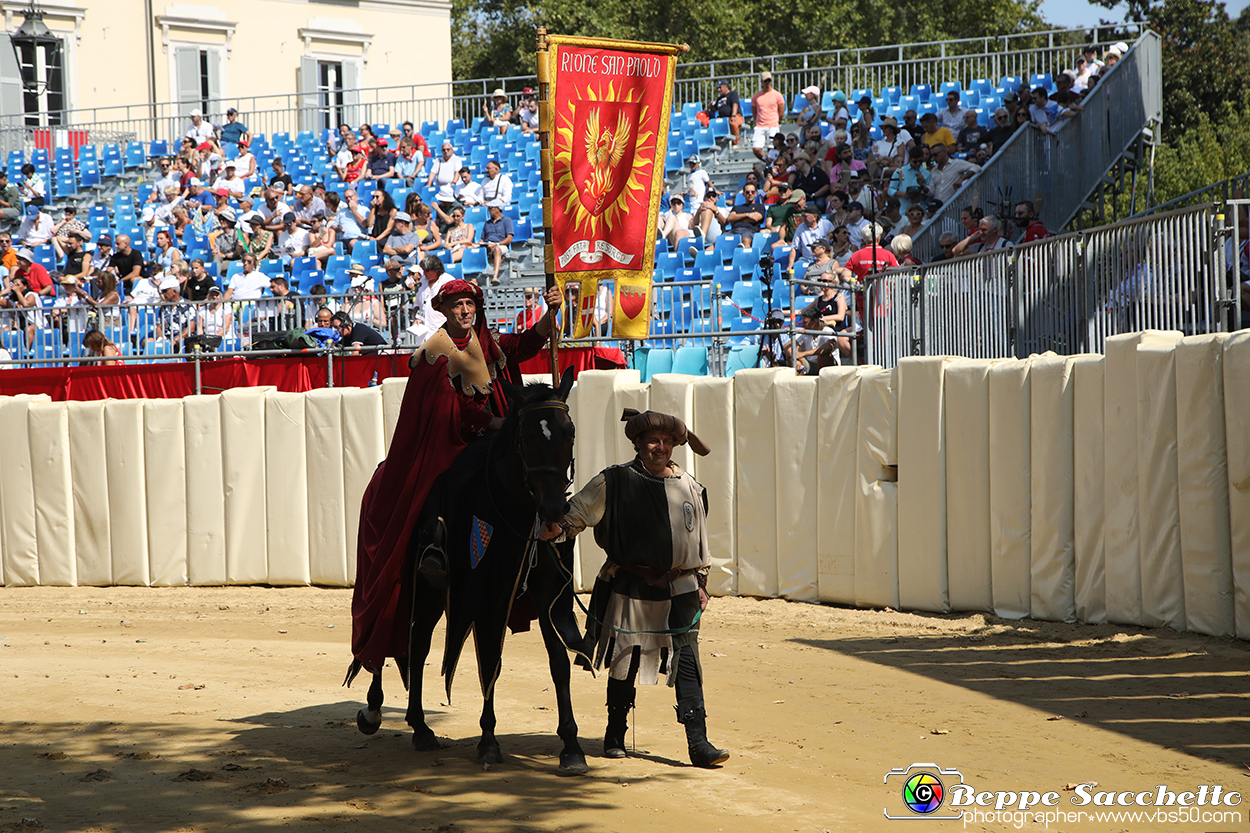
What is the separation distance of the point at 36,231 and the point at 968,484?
21.8 meters

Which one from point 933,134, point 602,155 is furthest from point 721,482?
point 933,134

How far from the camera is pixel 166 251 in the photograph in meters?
23.4

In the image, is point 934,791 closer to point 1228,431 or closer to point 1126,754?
point 1126,754

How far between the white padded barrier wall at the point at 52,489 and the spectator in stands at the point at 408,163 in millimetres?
11878

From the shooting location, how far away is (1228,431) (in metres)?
8.98

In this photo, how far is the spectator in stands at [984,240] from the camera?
15.0m

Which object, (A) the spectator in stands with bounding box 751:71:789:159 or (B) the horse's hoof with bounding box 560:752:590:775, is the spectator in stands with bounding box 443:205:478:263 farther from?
(B) the horse's hoof with bounding box 560:752:590:775

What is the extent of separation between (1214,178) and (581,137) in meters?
25.3

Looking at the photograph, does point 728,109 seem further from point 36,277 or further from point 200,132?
point 36,277

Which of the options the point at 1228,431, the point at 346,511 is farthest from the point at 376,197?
the point at 1228,431

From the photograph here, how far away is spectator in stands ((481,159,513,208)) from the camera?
22656mm

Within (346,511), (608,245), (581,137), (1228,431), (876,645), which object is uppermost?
(581,137)

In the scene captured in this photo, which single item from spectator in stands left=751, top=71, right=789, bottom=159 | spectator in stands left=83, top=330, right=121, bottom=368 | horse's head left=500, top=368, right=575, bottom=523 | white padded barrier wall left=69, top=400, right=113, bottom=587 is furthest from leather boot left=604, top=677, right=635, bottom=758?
spectator in stands left=751, top=71, right=789, bottom=159

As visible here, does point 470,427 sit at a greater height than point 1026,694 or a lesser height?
greater
